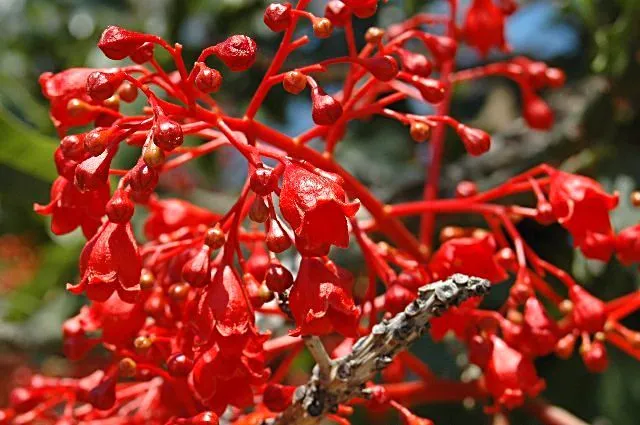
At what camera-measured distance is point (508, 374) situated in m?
1.67

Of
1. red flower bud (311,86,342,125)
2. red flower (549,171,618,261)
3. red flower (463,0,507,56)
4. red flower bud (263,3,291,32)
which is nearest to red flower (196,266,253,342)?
red flower bud (311,86,342,125)

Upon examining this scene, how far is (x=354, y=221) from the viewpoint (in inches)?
65.3

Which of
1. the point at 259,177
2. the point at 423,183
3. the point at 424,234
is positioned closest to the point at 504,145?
the point at 423,183

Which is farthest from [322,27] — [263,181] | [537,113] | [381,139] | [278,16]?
[381,139]

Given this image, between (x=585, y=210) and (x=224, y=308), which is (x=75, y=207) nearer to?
(x=224, y=308)

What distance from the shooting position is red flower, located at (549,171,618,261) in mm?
1685

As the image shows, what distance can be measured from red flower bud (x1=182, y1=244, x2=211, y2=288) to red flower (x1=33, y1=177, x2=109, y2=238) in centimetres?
20

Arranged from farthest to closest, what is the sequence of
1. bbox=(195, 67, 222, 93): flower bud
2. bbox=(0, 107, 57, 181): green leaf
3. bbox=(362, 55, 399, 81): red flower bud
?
bbox=(0, 107, 57, 181): green leaf
bbox=(362, 55, 399, 81): red flower bud
bbox=(195, 67, 222, 93): flower bud

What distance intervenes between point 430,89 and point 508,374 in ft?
1.70

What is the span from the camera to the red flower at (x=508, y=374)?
5.48 feet

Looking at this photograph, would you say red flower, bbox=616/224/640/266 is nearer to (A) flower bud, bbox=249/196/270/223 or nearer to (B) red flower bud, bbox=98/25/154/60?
(A) flower bud, bbox=249/196/270/223

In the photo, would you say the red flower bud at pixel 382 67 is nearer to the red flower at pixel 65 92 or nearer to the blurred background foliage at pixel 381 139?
the red flower at pixel 65 92

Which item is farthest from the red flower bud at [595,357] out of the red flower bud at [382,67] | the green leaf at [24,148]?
the green leaf at [24,148]

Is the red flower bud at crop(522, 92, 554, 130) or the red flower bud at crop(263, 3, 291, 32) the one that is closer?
the red flower bud at crop(263, 3, 291, 32)
